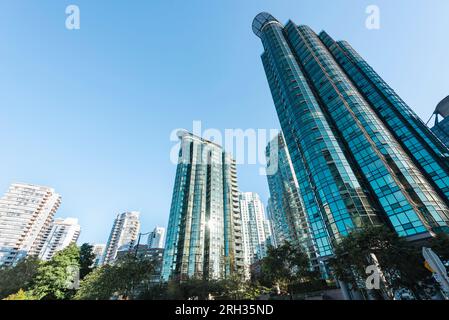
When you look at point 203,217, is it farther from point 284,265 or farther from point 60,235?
point 60,235

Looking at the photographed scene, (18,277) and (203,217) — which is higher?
(203,217)

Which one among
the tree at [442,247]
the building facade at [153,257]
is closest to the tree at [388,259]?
the tree at [442,247]

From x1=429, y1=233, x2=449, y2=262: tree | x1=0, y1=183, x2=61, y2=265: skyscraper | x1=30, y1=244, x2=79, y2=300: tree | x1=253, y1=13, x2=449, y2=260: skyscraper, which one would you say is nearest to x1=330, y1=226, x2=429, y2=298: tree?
x1=429, y1=233, x2=449, y2=262: tree

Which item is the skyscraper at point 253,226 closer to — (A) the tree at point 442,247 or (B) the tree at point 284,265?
(B) the tree at point 284,265

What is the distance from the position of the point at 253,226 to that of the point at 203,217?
8022cm

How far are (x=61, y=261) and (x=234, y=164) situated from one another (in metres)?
70.2

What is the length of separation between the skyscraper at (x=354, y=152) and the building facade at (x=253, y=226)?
9502cm

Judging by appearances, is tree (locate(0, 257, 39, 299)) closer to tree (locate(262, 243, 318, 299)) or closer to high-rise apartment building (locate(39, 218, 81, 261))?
tree (locate(262, 243, 318, 299))

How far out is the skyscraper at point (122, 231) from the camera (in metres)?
150

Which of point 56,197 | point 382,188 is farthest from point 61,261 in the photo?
point 56,197

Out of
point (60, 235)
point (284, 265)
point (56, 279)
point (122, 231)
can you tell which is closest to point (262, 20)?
point (284, 265)

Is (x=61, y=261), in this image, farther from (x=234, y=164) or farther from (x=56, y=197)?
(x=56, y=197)

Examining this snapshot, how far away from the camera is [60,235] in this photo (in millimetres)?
147500
